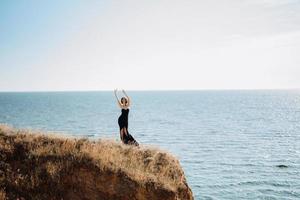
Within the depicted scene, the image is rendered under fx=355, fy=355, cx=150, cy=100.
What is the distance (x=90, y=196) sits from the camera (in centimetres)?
1228

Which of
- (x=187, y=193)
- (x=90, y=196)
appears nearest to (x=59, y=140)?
(x=90, y=196)

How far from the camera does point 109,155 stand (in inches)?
534

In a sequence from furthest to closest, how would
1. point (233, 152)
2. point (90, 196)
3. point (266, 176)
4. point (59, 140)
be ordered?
point (233, 152) → point (266, 176) → point (59, 140) → point (90, 196)

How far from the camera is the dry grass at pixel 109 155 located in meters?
13.1

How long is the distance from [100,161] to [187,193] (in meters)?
3.60

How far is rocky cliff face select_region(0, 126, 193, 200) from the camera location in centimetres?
1204

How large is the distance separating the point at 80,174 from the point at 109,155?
139 centimetres

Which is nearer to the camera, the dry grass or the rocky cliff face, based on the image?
the rocky cliff face

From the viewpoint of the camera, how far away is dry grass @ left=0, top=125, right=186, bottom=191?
Result: 13055 millimetres

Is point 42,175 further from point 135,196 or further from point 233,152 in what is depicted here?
point 233,152

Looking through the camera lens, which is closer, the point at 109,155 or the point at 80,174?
the point at 80,174

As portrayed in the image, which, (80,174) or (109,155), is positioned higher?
(109,155)

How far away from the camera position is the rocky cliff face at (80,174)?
12.0m

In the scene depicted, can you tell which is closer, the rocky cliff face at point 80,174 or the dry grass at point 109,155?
the rocky cliff face at point 80,174
